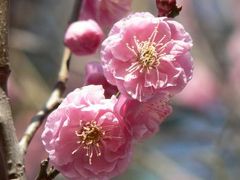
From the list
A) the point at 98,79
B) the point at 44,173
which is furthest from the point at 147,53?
the point at 44,173

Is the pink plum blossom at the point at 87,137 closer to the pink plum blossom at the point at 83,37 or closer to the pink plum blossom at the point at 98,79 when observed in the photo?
the pink plum blossom at the point at 98,79

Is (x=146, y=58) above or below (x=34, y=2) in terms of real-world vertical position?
above

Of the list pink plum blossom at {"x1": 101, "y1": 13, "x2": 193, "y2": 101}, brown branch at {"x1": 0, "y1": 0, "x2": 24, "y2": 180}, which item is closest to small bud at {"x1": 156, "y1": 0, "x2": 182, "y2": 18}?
pink plum blossom at {"x1": 101, "y1": 13, "x2": 193, "y2": 101}

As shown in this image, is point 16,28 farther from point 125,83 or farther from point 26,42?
point 125,83

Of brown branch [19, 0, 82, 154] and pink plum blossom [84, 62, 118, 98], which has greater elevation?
pink plum blossom [84, 62, 118, 98]

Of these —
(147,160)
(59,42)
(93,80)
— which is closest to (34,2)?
(59,42)

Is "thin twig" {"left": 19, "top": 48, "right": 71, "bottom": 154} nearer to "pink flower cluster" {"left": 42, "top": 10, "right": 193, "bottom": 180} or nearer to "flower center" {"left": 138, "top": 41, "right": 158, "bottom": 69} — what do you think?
"pink flower cluster" {"left": 42, "top": 10, "right": 193, "bottom": 180}
